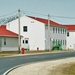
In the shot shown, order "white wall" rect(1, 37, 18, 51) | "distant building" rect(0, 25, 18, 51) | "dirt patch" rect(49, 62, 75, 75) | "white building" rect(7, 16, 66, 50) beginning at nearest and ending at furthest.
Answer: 1. "dirt patch" rect(49, 62, 75, 75)
2. "distant building" rect(0, 25, 18, 51)
3. "white wall" rect(1, 37, 18, 51)
4. "white building" rect(7, 16, 66, 50)

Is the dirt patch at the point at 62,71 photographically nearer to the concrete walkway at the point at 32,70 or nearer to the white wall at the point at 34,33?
the concrete walkway at the point at 32,70

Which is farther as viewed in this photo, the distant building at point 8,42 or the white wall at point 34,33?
the white wall at point 34,33

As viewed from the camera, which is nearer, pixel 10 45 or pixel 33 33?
pixel 10 45

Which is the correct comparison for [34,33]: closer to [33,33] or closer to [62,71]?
[33,33]

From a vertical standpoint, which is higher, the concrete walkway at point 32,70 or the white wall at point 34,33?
the white wall at point 34,33

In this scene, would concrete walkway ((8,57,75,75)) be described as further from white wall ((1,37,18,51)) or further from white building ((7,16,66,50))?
white building ((7,16,66,50))

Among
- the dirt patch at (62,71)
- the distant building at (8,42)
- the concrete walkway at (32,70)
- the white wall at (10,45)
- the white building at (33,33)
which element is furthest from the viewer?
the white building at (33,33)

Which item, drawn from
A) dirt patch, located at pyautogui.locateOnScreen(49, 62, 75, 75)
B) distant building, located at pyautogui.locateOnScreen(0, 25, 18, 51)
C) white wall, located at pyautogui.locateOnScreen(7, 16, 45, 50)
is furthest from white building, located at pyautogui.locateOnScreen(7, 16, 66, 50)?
dirt patch, located at pyautogui.locateOnScreen(49, 62, 75, 75)

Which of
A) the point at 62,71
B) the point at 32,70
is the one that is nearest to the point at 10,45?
the point at 32,70

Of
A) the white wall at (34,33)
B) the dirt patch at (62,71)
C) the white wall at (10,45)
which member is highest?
the white wall at (34,33)

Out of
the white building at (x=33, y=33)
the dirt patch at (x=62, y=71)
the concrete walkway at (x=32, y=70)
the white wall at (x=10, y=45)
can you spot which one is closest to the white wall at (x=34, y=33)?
the white building at (x=33, y=33)

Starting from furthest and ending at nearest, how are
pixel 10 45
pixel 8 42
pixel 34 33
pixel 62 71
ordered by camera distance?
pixel 34 33 → pixel 10 45 → pixel 8 42 → pixel 62 71

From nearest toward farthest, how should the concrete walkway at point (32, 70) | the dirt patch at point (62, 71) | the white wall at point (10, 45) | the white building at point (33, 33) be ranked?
the concrete walkway at point (32, 70) < the dirt patch at point (62, 71) < the white wall at point (10, 45) < the white building at point (33, 33)

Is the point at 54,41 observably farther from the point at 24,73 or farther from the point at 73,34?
the point at 24,73
